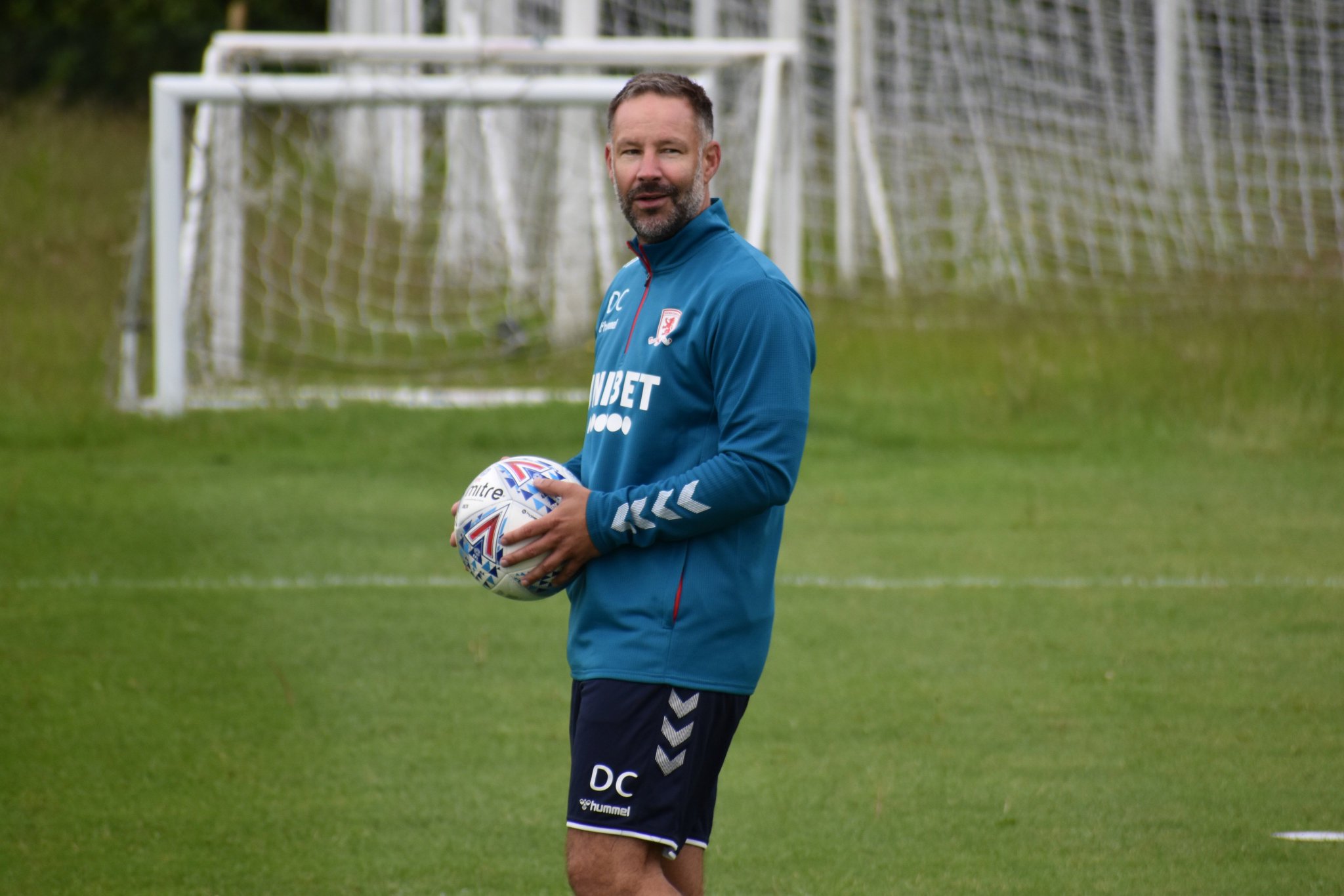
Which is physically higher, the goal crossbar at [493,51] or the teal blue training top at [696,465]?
the goal crossbar at [493,51]

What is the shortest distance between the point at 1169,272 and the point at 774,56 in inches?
216

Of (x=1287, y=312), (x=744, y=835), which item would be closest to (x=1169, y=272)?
(x=1287, y=312)

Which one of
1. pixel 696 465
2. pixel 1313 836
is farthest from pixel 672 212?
pixel 1313 836

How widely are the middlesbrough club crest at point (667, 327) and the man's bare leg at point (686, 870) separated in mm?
1028

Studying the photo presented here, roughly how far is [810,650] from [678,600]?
375cm

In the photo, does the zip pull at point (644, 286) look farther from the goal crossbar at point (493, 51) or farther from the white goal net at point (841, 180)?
the white goal net at point (841, 180)

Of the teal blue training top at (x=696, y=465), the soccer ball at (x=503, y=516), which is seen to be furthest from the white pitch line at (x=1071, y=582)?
the teal blue training top at (x=696, y=465)

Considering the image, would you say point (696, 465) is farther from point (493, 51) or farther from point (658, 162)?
point (493, 51)

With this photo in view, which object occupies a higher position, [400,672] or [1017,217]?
[1017,217]

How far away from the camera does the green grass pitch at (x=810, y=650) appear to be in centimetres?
450

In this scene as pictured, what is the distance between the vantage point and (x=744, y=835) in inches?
183

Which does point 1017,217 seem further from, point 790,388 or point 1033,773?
point 790,388

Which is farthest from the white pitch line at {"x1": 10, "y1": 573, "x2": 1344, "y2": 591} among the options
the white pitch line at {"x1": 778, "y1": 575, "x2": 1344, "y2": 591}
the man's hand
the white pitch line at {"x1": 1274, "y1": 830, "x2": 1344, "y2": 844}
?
the man's hand

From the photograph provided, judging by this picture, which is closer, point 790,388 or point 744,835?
point 790,388
